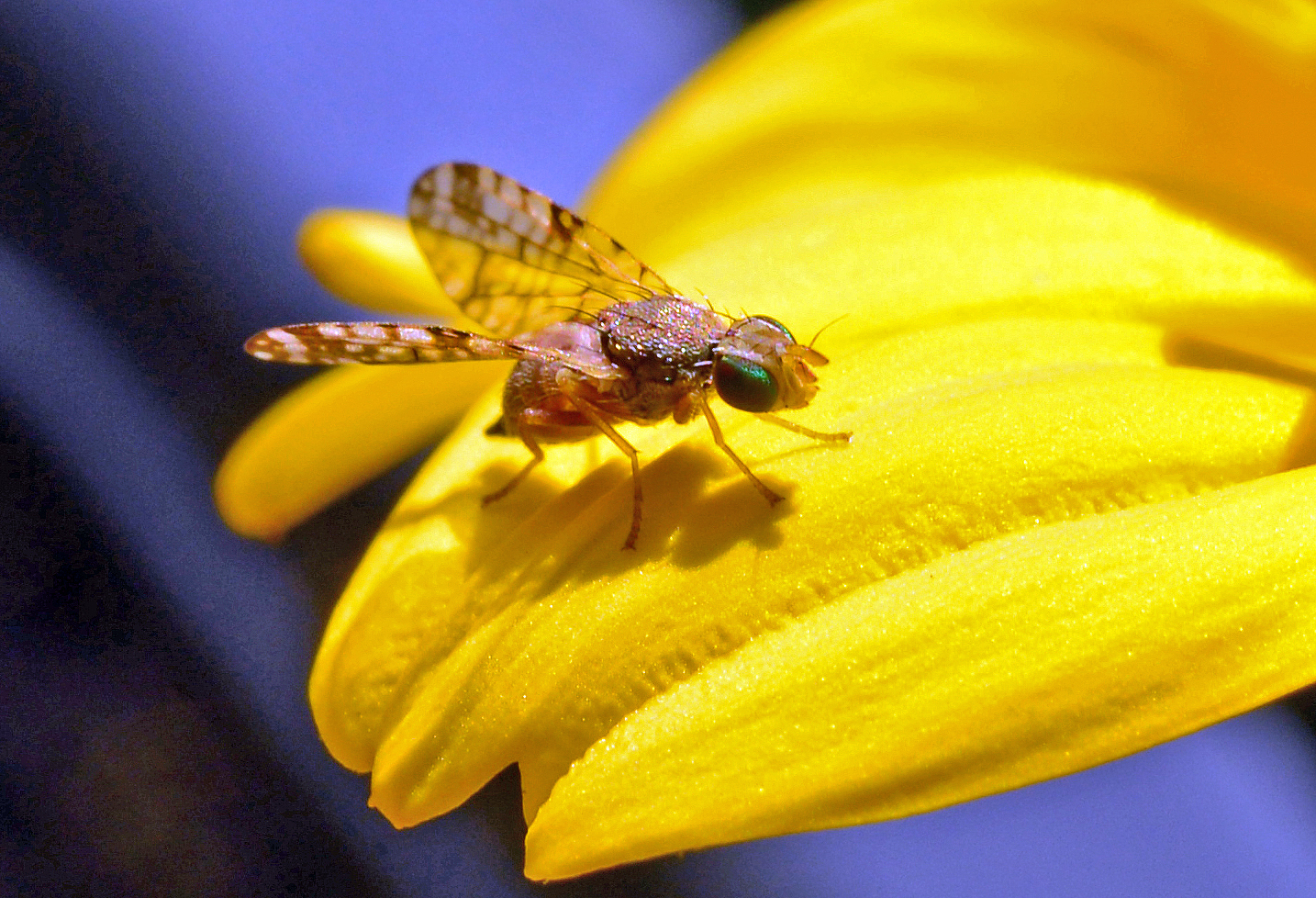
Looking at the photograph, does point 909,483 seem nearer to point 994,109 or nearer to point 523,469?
point 523,469

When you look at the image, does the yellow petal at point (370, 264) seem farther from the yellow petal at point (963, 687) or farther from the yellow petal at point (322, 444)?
the yellow petal at point (963, 687)

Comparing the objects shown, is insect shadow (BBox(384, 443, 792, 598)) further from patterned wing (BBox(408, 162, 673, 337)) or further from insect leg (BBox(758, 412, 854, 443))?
patterned wing (BBox(408, 162, 673, 337))

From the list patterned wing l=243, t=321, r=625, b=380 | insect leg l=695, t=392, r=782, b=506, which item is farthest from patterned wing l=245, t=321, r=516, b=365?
insect leg l=695, t=392, r=782, b=506

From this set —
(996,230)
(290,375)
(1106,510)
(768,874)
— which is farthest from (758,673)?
(290,375)

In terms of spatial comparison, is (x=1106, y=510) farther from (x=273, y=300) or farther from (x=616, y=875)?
(x=273, y=300)

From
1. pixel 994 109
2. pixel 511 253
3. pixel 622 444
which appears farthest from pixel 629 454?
pixel 994 109

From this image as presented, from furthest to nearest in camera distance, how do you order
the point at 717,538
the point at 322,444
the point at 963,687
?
the point at 322,444 < the point at 717,538 < the point at 963,687

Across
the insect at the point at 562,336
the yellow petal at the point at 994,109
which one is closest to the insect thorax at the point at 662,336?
the insect at the point at 562,336
